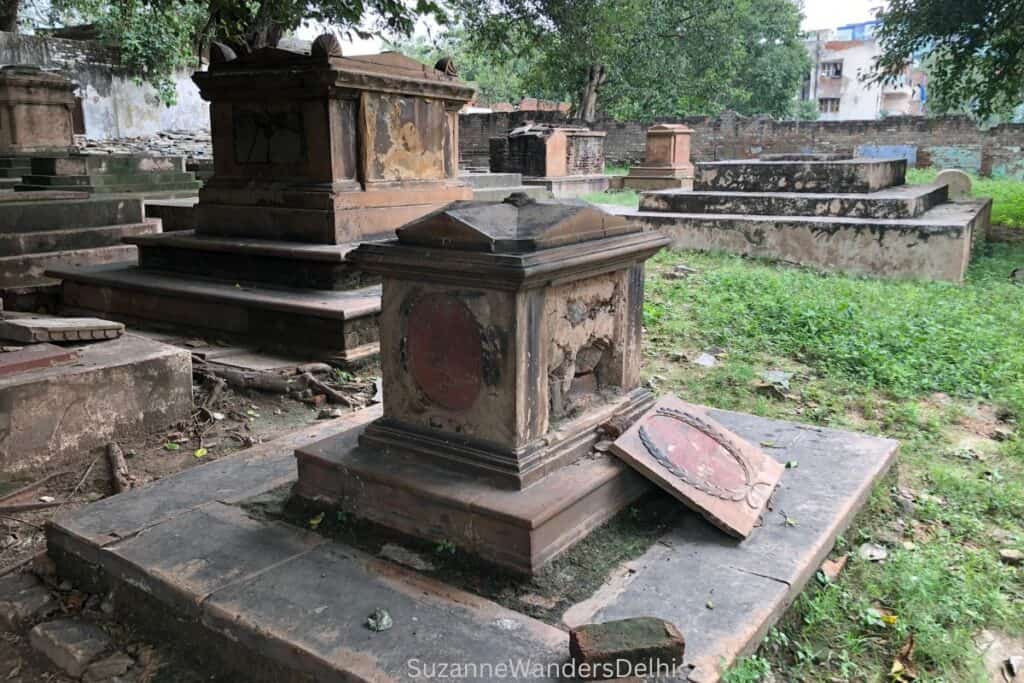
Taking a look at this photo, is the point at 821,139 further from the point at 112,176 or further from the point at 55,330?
the point at 55,330

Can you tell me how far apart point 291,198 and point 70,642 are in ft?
13.6

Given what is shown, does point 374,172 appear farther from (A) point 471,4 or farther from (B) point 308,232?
(A) point 471,4

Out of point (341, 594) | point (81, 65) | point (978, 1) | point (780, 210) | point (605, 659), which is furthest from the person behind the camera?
point (81, 65)

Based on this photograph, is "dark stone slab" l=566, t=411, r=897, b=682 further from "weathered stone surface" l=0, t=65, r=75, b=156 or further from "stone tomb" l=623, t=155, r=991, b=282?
"weathered stone surface" l=0, t=65, r=75, b=156

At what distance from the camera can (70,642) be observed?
2.37 metres

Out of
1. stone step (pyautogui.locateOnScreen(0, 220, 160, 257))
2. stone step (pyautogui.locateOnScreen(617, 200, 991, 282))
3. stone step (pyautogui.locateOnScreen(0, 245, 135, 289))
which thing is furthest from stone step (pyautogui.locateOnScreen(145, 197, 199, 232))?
stone step (pyautogui.locateOnScreen(617, 200, 991, 282))

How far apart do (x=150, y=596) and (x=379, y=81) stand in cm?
444

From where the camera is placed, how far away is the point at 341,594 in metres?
2.29

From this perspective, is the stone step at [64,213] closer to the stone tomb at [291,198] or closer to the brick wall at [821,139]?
the stone tomb at [291,198]

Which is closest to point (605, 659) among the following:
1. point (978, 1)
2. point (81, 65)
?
point (978, 1)

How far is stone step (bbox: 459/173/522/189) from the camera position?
32.1 ft

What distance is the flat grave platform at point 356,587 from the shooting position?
205 centimetres

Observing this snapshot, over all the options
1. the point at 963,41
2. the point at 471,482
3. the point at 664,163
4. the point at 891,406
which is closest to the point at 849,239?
the point at 891,406

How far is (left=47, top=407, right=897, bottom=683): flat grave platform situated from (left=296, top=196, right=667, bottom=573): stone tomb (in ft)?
0.59
